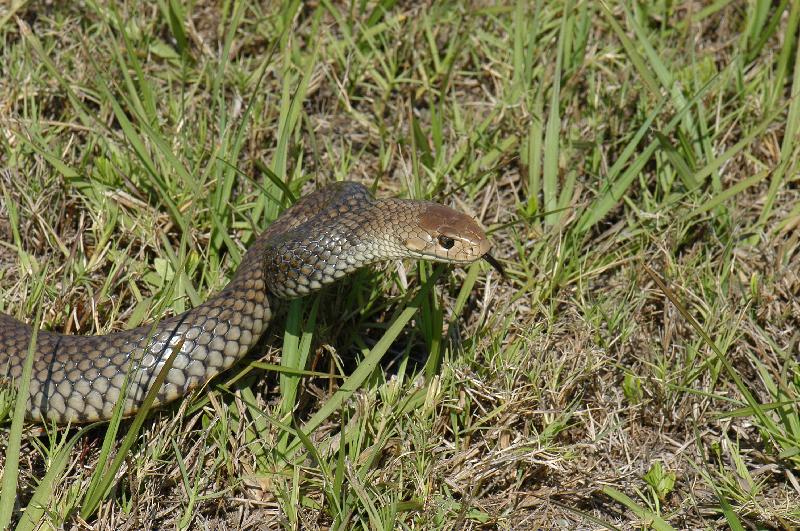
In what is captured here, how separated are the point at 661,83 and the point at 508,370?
2058 mm

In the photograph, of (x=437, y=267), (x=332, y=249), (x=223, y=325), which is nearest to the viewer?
(x=332, y=249)

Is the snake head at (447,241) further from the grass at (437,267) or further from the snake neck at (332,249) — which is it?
the grass at (437,267)

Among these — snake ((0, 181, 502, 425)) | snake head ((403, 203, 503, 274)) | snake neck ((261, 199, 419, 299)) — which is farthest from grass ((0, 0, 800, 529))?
snake head ((403, 203, 503, 274))

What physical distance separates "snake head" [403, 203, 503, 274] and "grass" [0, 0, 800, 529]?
39 cm

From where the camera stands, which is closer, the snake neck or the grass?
the snake neck

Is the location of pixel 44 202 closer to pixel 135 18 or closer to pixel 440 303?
pixel 135 18

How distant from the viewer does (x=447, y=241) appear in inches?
182

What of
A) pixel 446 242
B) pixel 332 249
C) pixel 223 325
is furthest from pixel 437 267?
pixel 223 325

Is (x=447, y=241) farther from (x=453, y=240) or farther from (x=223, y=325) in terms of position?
(x=223, y=325)

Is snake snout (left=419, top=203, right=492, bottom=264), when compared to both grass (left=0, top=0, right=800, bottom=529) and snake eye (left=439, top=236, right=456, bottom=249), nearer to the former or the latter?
snake eye (left=439, top=236, right=456, bottom=249)

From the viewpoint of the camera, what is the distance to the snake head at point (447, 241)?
4.61 metres

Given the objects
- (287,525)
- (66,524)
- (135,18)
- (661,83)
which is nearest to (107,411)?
(66,524)

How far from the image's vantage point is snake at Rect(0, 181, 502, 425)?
15.1 feet

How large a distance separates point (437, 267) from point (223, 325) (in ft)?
3.46
